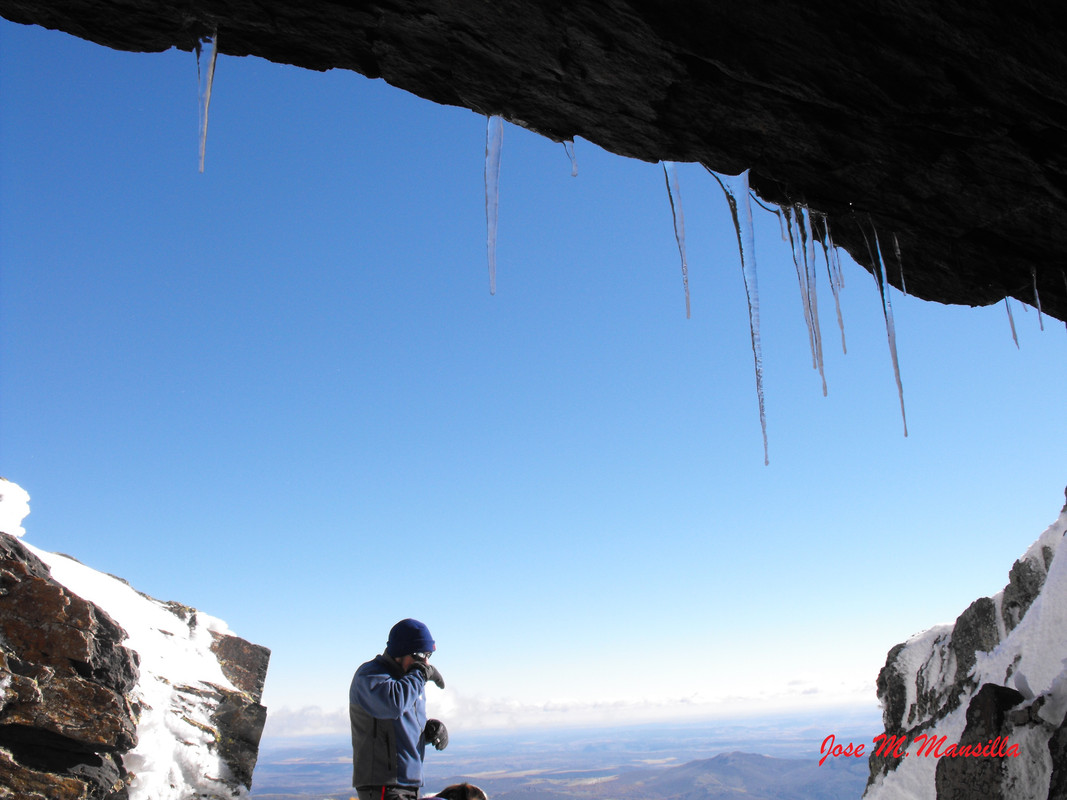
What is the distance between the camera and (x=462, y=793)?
383 cm

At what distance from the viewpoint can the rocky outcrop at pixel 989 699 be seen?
4379mm

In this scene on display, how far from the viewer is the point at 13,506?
695 cm

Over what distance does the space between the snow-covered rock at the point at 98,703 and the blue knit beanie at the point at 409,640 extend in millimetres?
3666

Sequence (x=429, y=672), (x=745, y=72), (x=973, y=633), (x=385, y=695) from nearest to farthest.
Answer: (x=385, y=695) < (x=745, y=72) < (x=429, y=672) < (x=973, y=633)

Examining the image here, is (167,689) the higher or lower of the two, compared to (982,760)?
higher

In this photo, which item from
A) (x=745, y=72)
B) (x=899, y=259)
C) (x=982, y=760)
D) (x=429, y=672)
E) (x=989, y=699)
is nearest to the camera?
(x=745, y=72)

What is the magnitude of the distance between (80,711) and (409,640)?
392cm

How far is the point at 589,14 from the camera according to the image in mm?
3551

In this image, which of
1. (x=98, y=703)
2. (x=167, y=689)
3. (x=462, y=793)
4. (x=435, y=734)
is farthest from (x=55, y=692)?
(x=462, y=793)

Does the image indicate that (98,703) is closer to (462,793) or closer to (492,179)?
(462,793)

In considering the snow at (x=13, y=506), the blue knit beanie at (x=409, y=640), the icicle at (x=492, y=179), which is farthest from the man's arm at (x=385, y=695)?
the snow at (x=13, y=506)

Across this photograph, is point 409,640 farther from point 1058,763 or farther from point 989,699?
point 989,699
